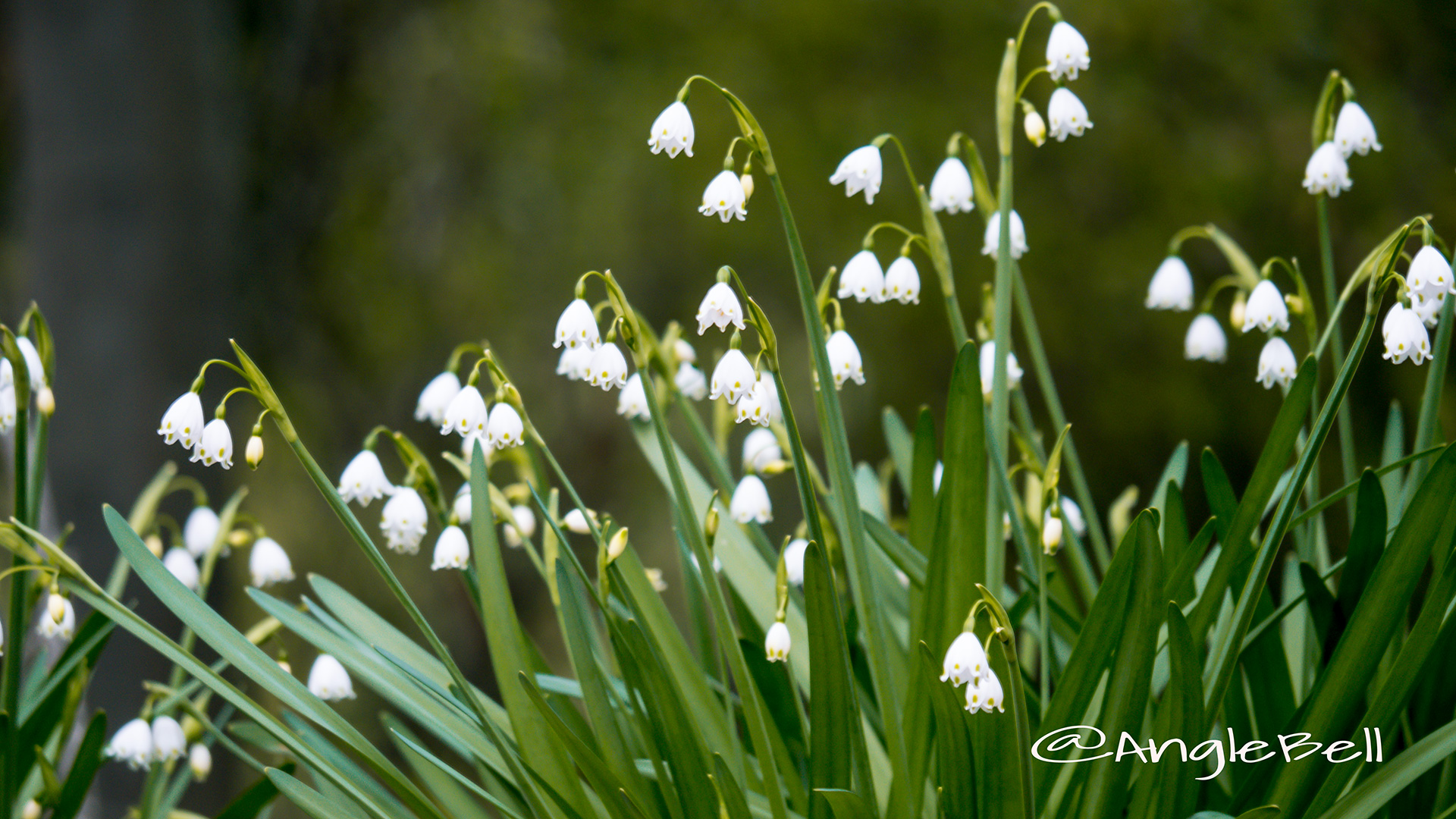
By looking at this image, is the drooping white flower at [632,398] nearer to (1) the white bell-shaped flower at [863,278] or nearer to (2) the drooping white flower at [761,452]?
(2) the drooping white flower at [761,452]

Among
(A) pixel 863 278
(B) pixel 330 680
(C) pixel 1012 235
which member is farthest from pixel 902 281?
(B) pixel 330 680

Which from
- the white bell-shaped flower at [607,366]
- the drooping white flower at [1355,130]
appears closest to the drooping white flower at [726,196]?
the white bell-shaped flower at [607,366]

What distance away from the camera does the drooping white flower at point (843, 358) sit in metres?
0.99

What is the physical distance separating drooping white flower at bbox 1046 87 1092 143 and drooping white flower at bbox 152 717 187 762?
1133 mm

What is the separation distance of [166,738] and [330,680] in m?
0.17

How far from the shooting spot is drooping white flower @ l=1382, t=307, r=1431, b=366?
0.86 meters

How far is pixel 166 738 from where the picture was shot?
1.07m

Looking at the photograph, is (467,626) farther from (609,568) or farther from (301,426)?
(609,568)

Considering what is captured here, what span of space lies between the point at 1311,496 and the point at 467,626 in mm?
3499

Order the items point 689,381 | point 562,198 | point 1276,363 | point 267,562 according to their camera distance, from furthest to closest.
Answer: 1. point 562,198
2. point 689,381
3. point 267,562
4. point 1276,363

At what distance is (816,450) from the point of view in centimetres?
317

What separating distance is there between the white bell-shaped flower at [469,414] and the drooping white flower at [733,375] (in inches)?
8.5

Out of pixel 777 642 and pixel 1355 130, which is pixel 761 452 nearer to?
pixel 777 642

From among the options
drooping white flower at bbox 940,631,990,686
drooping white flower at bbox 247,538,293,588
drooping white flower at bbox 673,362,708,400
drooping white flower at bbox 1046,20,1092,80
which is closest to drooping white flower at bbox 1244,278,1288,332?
drooping white flower at bbox 1046,20,1092,80
